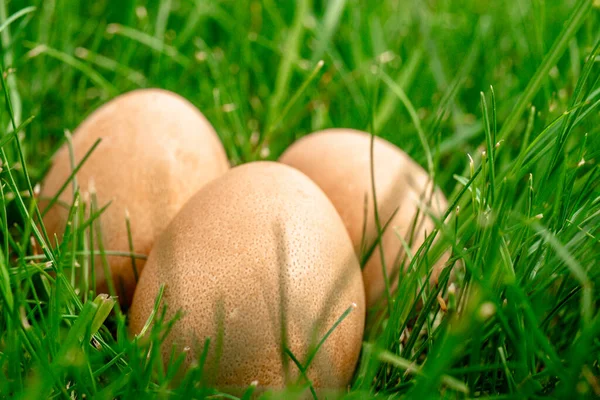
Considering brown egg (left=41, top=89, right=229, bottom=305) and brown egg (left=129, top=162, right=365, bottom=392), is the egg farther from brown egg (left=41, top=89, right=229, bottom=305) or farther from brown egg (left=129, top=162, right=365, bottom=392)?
brown egg (left=41, top=89, right=229, bottom=305)

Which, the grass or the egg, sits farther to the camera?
the egg

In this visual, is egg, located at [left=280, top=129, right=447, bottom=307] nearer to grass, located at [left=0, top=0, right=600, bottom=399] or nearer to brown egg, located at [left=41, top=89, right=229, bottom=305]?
grass, located at [left=0, top=0, right=600, bottom=399]

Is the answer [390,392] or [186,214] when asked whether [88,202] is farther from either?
[390,392]

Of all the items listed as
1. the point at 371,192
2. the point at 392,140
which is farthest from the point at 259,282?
the point at 392,140

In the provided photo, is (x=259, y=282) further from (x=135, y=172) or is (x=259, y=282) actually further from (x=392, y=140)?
(x=392, y=140)

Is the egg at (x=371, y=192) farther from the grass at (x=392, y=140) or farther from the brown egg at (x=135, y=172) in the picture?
the brown egg at (x=135, y=172)

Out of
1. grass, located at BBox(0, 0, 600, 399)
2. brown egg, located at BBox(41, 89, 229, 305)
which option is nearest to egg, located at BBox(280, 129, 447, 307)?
grass, located at BBox(0, 0, 600, 399)

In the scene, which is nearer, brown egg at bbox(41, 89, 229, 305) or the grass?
the grass
